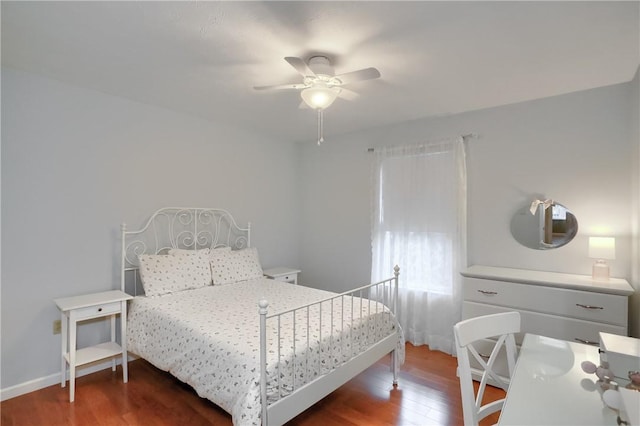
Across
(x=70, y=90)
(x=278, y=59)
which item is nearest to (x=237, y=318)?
(x=278, y=59)

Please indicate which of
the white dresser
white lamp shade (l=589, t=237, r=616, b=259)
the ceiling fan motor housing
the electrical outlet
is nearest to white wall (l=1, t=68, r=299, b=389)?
the electrical outlet

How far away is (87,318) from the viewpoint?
2.48 metres

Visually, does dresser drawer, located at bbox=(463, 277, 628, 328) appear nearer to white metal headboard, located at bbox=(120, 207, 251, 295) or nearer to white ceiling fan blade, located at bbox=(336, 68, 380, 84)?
white ceiling fan blade, located at bbox=(336, 68, 380, 84)

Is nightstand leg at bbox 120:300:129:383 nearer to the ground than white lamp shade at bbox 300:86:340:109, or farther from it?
nearer to the ground

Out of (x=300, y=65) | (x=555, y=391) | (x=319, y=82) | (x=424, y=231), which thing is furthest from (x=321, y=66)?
(x=424, y=231)

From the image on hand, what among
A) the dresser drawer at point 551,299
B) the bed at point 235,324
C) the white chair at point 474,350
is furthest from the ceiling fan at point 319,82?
the dresser drawer at point 551,299

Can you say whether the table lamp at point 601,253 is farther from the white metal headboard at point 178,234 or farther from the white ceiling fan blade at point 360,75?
the white metal headboard at point 178,234

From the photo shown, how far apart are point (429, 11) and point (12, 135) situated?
122 inches

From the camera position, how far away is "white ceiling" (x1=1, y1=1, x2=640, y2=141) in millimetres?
1679

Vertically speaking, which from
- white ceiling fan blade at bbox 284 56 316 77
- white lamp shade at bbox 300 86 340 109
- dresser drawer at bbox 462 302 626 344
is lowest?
dresser drawer at bbox 462 302 626 344

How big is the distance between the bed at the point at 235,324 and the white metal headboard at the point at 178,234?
1 centimetres

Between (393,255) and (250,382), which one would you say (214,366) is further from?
(393,255)

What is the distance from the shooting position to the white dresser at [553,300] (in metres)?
2.28

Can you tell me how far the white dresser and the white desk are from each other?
1080mm
